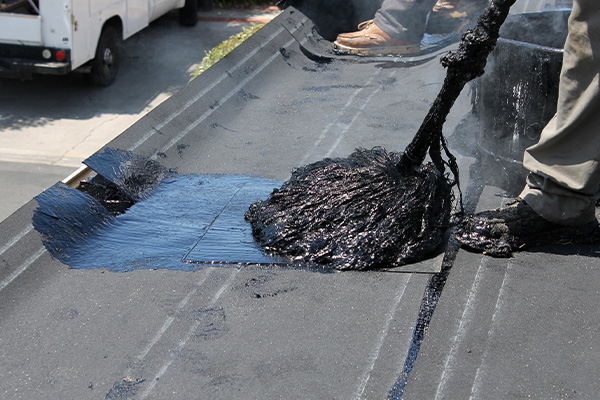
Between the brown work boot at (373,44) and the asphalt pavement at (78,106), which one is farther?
the asphalt pavement at (78,106)

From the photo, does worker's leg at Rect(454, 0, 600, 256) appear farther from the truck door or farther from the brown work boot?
the truck door

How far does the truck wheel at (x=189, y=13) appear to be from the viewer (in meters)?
11.3

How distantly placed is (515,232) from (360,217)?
1.93ft

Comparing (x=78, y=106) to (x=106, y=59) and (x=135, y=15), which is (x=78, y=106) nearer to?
(x=106, y=59)

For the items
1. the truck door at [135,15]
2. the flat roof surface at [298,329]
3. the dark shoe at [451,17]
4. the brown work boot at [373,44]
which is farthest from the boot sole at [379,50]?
the truck door at [135,15]

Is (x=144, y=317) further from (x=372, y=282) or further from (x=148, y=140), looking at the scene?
(x=148, y=140)

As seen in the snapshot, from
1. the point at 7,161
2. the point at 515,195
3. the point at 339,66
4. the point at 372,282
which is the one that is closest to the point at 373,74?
the point at 339,66

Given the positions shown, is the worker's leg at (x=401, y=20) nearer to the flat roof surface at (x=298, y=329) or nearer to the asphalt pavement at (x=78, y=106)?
the flat roof surface at (x=298, y=329)

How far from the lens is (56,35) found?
7.33 metres

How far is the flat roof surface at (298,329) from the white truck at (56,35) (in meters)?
5.42

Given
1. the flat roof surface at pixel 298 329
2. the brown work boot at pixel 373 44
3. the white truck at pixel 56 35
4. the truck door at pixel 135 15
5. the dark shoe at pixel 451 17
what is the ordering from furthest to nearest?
1. the truck door at pixel 135 15
2. the white truck at pixel 56 35
3. the dark shoe at pixel 451 17
4. the brown work boot at pixel 373 44
5. the flat roof surface at pixel 298 329

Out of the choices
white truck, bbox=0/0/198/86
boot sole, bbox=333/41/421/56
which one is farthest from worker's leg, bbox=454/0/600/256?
white truck, bbox=0/0/198/86

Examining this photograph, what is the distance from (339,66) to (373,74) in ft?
1.01

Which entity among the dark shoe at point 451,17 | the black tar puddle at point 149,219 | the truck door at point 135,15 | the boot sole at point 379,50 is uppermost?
the dark shoe at point 451,17
